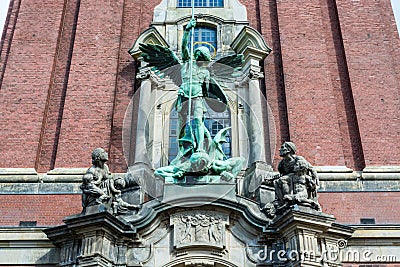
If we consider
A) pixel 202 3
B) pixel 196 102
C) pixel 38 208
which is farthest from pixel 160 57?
pixel 38 208

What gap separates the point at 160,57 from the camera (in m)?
14.3

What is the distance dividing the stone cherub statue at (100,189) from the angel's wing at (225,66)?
12.1 ft

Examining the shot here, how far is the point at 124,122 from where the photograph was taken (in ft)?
47.8

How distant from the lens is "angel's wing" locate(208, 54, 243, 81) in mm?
14453

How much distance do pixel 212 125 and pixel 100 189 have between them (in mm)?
3954

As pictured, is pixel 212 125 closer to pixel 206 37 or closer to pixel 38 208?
pixel 206 37

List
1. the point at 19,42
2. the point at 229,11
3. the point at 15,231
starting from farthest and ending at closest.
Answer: the point at 229,11 → the point at 19,42 → the point at 15,231

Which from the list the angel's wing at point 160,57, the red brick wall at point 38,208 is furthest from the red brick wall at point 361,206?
the red brick wall at point 38,208

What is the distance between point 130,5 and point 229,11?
8.00ft

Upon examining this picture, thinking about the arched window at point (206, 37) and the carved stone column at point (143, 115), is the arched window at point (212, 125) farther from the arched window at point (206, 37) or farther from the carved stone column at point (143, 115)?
the arched window at point (206, 37)

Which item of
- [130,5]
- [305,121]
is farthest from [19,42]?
[305,121]

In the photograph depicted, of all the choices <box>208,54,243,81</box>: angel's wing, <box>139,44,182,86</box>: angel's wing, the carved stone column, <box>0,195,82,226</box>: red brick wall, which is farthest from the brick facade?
<box>139,44,182,86</box>: angel's wing

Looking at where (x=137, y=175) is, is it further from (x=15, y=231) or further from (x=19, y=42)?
(x=19, y=42)

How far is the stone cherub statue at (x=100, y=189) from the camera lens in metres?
11.5
